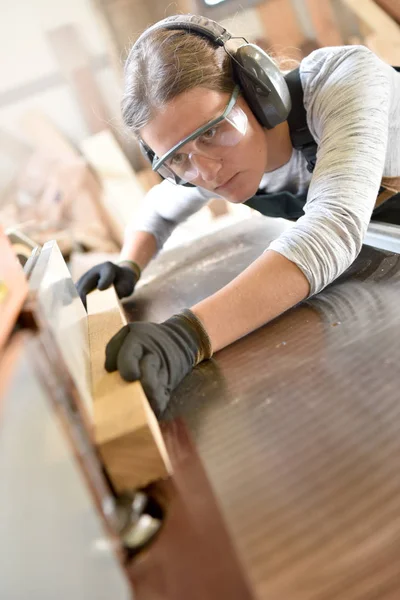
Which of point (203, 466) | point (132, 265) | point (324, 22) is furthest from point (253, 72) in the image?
point (324, 22)

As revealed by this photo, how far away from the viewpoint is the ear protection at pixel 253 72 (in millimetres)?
1176

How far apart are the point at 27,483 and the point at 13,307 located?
214 millimetres

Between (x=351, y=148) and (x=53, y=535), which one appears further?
(x=351, y=148)

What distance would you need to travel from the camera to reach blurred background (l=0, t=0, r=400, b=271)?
352 cm

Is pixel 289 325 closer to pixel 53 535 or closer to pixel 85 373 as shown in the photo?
pixel 85 373

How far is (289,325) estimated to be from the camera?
1.01m

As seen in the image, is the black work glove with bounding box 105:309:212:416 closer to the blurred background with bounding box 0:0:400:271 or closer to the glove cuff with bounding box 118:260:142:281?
the glove cuff with bounding box 118:260:142:281

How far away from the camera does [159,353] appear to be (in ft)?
2.85

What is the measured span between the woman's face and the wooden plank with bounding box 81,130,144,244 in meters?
2.38

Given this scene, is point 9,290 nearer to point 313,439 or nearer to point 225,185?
point 313,439

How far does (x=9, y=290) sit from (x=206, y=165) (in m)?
0.75

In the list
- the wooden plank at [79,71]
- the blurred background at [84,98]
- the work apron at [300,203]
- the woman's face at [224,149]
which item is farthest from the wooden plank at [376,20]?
the woman's face at [224,149]

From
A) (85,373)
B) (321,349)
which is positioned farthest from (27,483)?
(321,349)

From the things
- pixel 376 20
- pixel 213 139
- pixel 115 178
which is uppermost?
pixel 213 139
